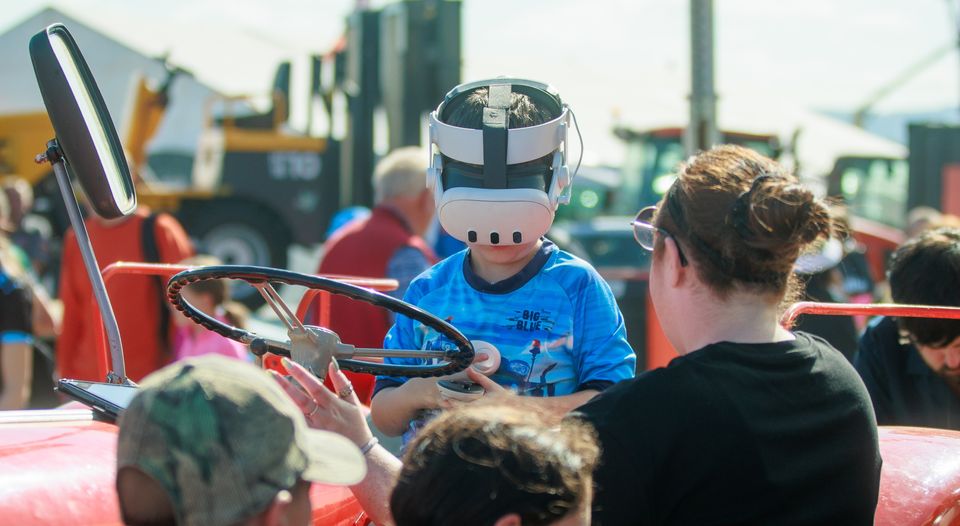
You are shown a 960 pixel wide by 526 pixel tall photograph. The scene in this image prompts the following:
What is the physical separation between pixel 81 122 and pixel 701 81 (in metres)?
4.68

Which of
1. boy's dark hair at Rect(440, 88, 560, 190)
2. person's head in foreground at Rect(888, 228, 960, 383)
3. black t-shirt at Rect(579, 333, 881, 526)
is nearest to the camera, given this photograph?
black t-shirt at Rect(579, 333, 881, 526)

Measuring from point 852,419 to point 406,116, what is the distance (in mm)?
6872

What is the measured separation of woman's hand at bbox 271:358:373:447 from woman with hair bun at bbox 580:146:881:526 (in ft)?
1.15

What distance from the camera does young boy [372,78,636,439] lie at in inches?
85.0

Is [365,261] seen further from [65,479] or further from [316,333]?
[65,479]

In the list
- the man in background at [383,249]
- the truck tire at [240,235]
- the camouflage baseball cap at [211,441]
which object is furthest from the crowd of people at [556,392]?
the truck tire at [240,235]

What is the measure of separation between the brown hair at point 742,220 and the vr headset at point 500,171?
0.48 m

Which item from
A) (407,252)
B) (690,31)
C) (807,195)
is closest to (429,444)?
(807,195)

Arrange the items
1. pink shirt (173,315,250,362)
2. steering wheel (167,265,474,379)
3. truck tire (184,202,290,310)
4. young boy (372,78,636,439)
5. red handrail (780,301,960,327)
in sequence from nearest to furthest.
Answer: steering wheel (167,265,474,379)
young boy (372,78,636,439)
red handrail (780,301,960,327)
pink shirt (173,315,250,362)
truck tire (184,202,290,310)

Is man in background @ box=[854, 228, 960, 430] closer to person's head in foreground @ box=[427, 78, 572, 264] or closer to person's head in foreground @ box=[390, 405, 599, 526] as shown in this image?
person's head in foreground @ box=[427, 78, 572, 264]

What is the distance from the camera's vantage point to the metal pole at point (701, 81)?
6215 mm

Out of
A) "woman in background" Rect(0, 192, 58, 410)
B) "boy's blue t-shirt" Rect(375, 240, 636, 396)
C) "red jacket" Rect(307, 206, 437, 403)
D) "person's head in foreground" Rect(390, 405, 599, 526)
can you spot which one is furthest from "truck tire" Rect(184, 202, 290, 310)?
"person's head in foreground" Rect(390, 405, 599, 526)

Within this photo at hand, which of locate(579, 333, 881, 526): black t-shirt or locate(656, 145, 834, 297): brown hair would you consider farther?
locate(656, 145, 834, 297): brown hair

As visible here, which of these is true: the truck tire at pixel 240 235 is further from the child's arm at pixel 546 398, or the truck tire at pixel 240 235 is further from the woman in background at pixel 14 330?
the child's arm at pixel 546 398
